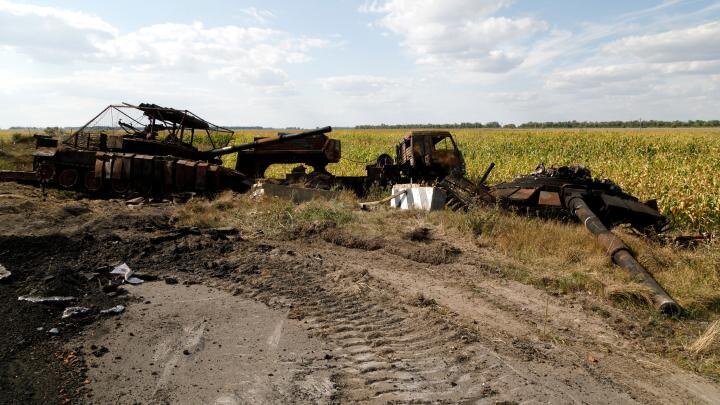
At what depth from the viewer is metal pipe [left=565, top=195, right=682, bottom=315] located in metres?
5.43

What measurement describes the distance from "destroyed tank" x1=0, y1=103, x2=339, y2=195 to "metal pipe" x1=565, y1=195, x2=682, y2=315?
759 cm

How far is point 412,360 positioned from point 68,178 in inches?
512

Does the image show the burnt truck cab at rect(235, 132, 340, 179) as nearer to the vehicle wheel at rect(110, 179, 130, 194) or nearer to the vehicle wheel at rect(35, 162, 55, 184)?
Result: the vehicle wheel at rect(110, 179, 130, 194)

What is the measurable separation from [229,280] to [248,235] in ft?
8.28

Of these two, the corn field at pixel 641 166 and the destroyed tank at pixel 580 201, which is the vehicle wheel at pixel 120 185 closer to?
the corn field at pixel 641 166

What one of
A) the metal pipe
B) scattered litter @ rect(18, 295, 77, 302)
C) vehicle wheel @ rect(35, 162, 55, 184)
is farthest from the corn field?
scattered litter @ rect(18, 295, 77, 302)

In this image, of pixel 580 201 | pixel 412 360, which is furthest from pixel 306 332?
pixel 580 201

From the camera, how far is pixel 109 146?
14.5 meters

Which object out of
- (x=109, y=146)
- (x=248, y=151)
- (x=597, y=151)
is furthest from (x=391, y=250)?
(x=597, y=151)

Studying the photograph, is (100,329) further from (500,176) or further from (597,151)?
(597,151)

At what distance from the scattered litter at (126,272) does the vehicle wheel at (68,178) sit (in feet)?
28.0

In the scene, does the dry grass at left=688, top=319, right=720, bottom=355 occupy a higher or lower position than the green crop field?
lower

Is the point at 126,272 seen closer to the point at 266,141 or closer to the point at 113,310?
the point at 113,310

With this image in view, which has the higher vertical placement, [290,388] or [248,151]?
[248,151]
